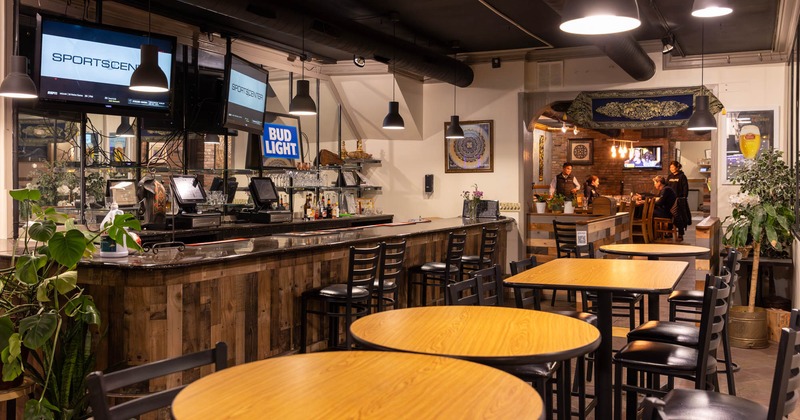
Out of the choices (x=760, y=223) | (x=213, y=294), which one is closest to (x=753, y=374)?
(x=760, y=223)

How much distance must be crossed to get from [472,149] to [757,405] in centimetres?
847

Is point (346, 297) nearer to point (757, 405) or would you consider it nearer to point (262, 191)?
point (757, 405)

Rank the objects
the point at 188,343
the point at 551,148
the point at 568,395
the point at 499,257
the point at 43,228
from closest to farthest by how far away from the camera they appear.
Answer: the point at 43,228 < the point at 568,395 < the point at 188,343 < the point at 499,257 < the point at 551,148

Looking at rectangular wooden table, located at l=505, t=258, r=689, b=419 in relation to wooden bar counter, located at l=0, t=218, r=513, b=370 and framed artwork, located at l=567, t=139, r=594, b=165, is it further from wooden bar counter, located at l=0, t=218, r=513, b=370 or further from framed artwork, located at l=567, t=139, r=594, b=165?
framed artwork, located at l=567, t=139, r=594, b=165

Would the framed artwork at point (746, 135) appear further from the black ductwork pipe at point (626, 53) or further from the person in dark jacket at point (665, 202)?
the person in dark jacket at point (665, 202)

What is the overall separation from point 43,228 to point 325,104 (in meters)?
7.85

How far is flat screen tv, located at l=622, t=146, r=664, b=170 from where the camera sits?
20125mm

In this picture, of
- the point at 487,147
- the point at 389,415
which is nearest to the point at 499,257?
the point at 487,147

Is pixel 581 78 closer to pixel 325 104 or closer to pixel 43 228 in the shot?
pixel 325 104

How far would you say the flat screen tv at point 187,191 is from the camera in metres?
7.14

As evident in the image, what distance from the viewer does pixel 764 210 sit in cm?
686

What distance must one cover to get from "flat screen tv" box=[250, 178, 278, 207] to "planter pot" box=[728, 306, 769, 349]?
204 inches

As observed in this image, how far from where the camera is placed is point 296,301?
544 cm

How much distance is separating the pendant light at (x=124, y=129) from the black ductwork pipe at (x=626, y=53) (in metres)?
4.42
